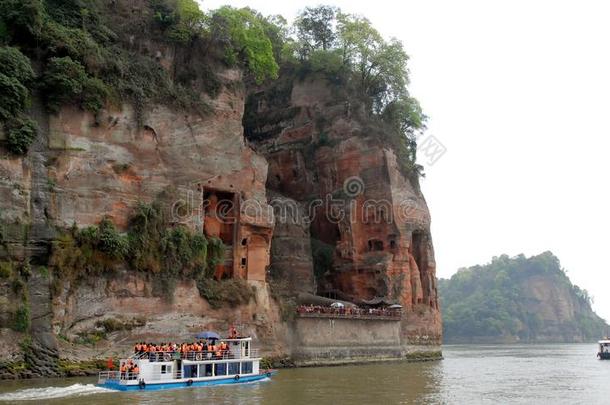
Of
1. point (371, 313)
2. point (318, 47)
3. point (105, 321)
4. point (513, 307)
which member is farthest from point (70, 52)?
point (513, 307)

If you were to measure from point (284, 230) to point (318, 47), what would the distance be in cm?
2368

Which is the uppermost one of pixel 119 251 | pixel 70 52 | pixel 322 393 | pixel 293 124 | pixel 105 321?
pixel 293 124

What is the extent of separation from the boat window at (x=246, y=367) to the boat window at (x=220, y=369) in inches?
50.0

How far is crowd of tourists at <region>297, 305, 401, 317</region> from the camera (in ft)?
167

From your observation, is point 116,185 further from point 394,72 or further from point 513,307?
point 513,307

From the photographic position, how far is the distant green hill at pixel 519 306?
168 meters

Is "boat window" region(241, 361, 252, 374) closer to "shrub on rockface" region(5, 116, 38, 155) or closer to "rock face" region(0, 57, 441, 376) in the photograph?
"rock face" region(0, 57, 441, 376)

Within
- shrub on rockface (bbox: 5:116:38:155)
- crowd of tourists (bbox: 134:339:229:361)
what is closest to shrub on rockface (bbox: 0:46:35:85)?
shrub on rockface (bbox: 5:116:38:155)

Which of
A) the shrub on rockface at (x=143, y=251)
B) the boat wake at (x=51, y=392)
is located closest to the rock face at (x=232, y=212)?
the shrub on rockface at (x=143, y=251)

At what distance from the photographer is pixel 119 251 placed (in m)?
40.2

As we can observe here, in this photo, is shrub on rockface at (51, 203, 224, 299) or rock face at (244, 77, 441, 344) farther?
rock face at (244, 77, 441, 344)

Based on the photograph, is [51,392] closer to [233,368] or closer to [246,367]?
[233,368]

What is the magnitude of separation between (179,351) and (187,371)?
3.48 ft

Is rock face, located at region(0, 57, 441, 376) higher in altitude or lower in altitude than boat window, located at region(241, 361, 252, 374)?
higher
